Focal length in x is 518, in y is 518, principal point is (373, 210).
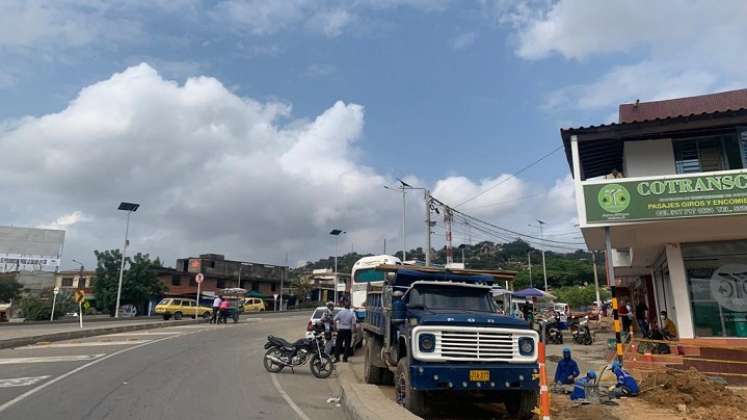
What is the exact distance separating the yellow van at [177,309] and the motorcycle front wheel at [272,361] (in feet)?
89.0

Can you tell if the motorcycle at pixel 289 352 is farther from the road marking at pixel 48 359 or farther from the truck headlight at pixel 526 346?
the truck headlight at pixel 526 346

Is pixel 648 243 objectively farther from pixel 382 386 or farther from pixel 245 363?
pixel 245 363

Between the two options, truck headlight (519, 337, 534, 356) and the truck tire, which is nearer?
truck headlight (519, 337, 534, 356)

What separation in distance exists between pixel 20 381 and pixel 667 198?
15.9 m

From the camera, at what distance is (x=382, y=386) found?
Result: 1122 centimetres

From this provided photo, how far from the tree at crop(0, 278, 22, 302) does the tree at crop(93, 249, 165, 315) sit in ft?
35.3

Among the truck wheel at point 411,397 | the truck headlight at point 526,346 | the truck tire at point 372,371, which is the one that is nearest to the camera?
the truck wheel at point 411,397

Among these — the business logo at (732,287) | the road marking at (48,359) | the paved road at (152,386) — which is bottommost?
the paved road at (152,386)

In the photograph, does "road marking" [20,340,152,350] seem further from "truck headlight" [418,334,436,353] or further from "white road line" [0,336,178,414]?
"truck headlight" [418,334,436,353]

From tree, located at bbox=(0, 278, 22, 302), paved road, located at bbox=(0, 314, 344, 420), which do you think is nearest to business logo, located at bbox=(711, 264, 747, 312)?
paved road, located at bbox=(0, 314, 344, 420)

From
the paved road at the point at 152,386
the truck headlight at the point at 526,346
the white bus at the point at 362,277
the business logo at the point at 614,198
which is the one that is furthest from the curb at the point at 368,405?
the white bus at the point at 362,277

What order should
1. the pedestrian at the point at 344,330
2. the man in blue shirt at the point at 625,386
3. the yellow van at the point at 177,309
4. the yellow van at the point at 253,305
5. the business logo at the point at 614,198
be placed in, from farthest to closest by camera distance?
the yellow van at the point at 253,305
the yellow van at the point at 177,309
the pedestrian at the point at 344,330
the business logo at the point at 614,198
the man in blue shirt at the point at 625,386

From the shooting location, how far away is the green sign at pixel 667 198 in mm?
13430

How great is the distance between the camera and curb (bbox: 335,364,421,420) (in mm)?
6902
